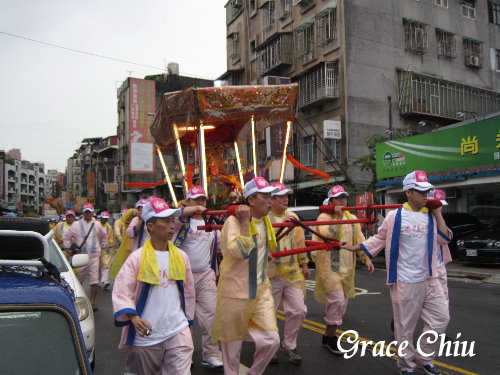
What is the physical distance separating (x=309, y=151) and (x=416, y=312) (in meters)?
19.9

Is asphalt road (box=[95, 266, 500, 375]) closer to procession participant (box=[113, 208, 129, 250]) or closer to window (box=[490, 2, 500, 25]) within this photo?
procession participant (box=[113, 208, 129, 250])

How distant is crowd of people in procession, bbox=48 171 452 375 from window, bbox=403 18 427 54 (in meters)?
20.6

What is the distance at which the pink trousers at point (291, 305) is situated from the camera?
5.34 meters

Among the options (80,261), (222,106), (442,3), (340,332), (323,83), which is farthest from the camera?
(442,3)

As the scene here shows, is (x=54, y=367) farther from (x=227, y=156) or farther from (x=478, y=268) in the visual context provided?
(x=478, y=268)

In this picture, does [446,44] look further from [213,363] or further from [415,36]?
[213,363]

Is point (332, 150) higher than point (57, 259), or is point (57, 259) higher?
point (332, 150)

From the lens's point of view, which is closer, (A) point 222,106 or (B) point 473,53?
(A) point 222,106

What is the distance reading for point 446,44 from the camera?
2570 centimetres

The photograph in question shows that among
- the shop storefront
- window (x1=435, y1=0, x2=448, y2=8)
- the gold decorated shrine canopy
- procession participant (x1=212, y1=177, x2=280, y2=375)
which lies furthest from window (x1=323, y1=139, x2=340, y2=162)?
procession participant (x1=212, y1=177, x2=280, y2=375)

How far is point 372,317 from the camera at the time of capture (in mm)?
7480

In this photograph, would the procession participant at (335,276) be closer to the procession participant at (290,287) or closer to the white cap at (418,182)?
the procession participant at (290,287)

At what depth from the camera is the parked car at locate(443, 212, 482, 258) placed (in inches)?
632

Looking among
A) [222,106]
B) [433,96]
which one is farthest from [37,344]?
[433,96]
